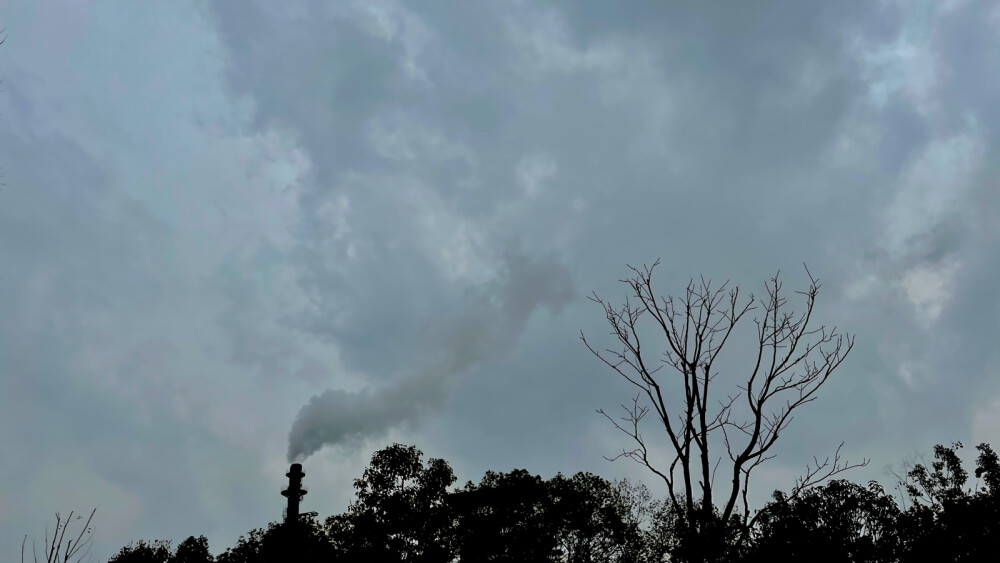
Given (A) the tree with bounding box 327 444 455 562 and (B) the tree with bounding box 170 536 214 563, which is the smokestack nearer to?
(A) the tree with bounding box 327 444 455 562

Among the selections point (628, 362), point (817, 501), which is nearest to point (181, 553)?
point (817, 501)

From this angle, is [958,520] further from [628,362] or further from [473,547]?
[628,362]

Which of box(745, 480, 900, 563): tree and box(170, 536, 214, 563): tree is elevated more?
box(170, 536, 214, 563): tree

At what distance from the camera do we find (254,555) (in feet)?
123

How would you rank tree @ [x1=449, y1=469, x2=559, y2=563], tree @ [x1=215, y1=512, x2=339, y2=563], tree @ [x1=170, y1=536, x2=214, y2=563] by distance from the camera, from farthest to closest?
tree @ [x1=170, y1=536, x2=214, y2=563] < tree @ [x1=449, y1=469, x2=559, y2=563] < tree @ [x1=215, y1=512, x2=339, y2=563]

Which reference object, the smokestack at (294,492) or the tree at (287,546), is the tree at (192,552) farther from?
the smokestack at (294,492)

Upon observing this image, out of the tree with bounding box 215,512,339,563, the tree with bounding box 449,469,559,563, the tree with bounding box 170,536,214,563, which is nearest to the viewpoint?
the tree with bounding box 215,512,339,563

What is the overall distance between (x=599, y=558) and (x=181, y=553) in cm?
2633

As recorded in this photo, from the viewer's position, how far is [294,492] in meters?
21.9

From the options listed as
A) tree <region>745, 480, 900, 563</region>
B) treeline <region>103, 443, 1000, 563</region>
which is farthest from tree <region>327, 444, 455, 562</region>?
tree <region>745, 480, 900, 563</region>

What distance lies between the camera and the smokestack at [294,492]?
21.4 metres

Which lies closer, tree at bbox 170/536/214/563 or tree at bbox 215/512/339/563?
tree at bbox 215/512/339/563

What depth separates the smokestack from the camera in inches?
844

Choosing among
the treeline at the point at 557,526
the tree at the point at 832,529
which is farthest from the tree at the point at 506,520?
the tree at the point at 832,529
